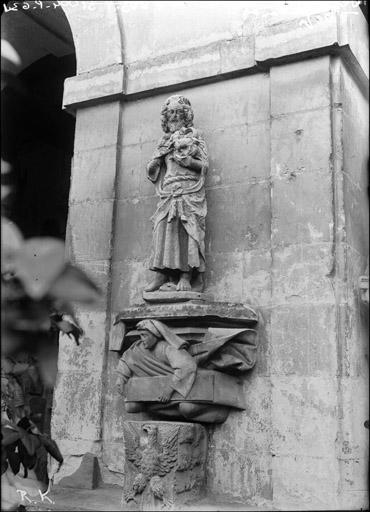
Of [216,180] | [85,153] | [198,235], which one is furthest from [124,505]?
[85,153]

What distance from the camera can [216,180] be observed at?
7238 mm

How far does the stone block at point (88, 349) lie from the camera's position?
7.42 meters

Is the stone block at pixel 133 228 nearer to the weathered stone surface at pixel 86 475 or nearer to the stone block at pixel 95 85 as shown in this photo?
the stone block at pixel 95 85

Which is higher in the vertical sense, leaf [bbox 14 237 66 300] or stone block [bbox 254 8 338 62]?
stone block [bbox 254 8 338 62]

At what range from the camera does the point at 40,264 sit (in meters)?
1.82

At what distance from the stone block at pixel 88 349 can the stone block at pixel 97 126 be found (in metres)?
2.13

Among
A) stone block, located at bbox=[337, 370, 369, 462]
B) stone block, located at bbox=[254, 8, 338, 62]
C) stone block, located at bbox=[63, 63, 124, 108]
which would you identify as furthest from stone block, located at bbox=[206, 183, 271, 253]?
stone block, located at bbox=[63, 63, 124, 108]

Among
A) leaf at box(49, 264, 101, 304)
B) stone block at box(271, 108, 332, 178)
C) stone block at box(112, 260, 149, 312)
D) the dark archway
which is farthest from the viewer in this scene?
the dark archway

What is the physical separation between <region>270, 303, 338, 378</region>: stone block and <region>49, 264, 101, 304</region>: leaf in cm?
455

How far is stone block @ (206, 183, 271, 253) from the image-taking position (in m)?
6.88

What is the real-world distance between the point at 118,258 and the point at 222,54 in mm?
2606

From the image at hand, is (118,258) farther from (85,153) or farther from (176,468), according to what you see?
(176,468)

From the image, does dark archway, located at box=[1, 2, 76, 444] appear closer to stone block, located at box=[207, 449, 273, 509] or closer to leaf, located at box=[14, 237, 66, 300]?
stone block, located at box=[207, 449, 273, 509]

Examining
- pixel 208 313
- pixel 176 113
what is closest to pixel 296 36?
pixel 176 113
